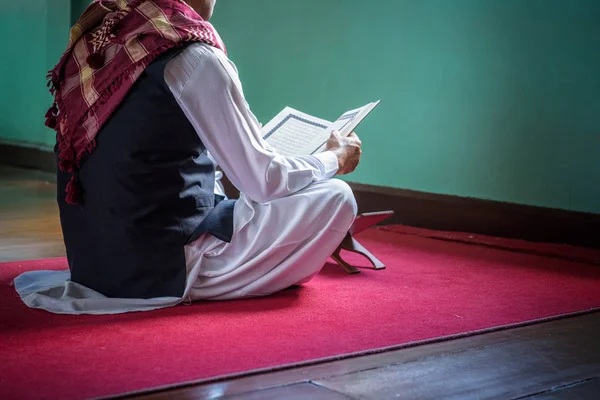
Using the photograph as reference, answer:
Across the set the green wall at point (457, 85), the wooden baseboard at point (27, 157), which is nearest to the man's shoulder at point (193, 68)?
the green wall at point (457, 85)

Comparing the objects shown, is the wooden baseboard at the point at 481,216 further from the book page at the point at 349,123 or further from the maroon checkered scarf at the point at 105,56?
the maroon checkered scarf at the point at 105,56

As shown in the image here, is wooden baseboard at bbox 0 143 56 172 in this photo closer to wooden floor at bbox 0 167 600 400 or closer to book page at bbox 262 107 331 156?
book page at bbox 262 107 331 156

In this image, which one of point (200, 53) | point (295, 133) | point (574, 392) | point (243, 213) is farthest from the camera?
point (295, 133)

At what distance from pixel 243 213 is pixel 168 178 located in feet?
0.81

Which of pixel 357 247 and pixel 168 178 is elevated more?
pixel 168 178

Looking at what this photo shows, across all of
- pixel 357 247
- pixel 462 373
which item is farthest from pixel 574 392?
pixel 357 247

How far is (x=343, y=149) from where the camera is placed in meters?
2.43

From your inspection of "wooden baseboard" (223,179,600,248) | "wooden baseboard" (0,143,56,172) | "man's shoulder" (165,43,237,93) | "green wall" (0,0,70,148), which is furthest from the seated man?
"green wall" (0,0,70,148)

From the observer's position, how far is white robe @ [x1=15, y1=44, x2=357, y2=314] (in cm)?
213

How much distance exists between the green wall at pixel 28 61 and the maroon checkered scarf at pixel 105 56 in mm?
4254

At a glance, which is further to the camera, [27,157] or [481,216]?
[27,157]

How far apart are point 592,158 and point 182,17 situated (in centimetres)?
210

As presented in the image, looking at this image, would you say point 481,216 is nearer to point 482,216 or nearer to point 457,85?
point 482,216

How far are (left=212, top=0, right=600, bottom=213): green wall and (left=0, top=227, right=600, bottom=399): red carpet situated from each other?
2.32 ft
